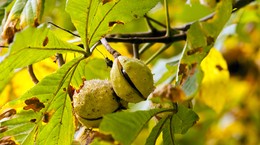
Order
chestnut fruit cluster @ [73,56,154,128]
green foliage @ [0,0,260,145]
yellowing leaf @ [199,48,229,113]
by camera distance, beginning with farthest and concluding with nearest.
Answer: yellowing leaf @ [199,48,229,113] < chestnut fruit cluster @ [73,56,154,128] < green foliage @ [0,0,260,145]

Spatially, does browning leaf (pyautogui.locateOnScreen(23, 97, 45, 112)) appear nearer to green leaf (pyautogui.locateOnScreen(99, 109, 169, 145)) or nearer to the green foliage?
the green foliage

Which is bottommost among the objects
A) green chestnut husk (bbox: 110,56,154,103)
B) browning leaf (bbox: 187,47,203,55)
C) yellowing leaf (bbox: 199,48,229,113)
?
yellowing leaf (bbox: 199,48,229,113)

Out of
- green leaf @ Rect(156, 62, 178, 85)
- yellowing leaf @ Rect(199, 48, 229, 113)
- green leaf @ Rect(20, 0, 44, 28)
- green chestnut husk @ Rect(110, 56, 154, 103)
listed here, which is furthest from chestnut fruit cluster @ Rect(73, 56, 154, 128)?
yellowing leaf @ Rect(199, 48, 229, 113)

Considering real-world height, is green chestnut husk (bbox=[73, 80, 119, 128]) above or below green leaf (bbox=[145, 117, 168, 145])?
above

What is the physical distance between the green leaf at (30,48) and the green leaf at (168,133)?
25cm

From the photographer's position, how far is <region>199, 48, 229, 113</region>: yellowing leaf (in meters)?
2.27

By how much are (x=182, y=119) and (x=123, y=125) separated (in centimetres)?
24

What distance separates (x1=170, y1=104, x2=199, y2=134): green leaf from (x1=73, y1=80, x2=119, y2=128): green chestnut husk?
0.14 m

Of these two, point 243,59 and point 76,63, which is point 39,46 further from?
point 243,59

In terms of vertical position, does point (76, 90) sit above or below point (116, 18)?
below

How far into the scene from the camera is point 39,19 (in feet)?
5.10

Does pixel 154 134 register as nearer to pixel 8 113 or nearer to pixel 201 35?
pixel 201 35

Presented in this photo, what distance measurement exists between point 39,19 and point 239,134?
8.38 feet

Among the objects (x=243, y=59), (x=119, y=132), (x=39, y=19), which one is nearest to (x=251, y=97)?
(x=243, y=59)
